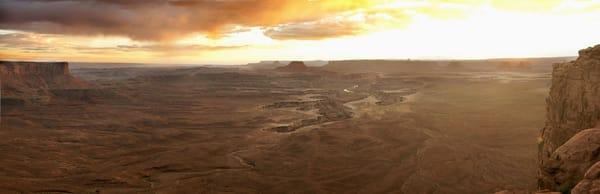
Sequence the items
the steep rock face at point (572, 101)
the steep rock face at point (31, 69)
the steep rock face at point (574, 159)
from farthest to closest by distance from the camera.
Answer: the steep rock face at point (31, 69), the steep rock face at point (572, 101), the steep rock face at point (574, 159)

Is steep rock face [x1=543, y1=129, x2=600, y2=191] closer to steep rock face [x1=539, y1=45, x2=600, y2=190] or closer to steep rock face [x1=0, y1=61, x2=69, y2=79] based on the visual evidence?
steep rock face [x1=539, y1=45, x2=600, y2=190]

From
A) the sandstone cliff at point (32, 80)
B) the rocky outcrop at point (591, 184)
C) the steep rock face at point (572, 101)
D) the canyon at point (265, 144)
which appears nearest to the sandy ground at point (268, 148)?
the canyon at point (265, 144)

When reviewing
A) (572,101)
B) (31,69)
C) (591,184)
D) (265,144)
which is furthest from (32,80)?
(591,184)

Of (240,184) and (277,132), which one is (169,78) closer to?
(277,132)

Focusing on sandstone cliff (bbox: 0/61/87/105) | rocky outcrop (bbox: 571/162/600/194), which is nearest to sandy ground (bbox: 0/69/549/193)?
sandstone cliff (bbox: 0/61/87/105)

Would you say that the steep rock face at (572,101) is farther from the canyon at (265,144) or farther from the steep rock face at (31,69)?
the steep rock face at (31,69)

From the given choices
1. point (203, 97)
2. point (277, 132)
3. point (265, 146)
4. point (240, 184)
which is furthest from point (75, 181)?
point (203, 97)

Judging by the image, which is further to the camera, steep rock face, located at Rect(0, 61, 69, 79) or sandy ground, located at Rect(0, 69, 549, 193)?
steep rock face, located at Rect(0, 61, 69, 79)

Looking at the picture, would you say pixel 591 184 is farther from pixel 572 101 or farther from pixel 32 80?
pixel 32 80
